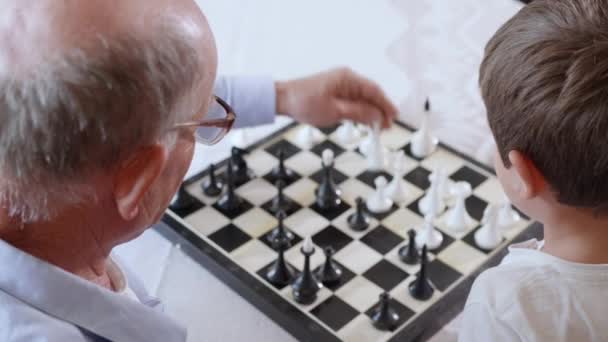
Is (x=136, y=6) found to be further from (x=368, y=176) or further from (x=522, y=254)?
(x=368, y=176)

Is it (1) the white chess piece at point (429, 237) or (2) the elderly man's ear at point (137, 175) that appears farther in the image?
(1) the white chess piece at point (429, 237)

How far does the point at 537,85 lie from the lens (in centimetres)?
105

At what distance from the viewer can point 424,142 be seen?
1901 mm

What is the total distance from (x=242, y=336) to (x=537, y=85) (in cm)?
72

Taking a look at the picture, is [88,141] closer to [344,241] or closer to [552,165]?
[552,165]

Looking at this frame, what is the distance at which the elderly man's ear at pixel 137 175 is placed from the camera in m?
0.96

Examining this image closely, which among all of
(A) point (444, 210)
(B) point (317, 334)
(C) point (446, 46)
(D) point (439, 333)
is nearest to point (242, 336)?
(B) point (317, 334)

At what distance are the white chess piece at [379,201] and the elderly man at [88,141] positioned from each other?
0.66 metres

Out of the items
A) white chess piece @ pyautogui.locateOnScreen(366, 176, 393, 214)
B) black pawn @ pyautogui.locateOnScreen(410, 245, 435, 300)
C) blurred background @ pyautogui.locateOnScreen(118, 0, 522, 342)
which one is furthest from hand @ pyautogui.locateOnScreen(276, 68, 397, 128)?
blurred background @ pyautogui.locateOnScreen(118, 0, 522, 342)

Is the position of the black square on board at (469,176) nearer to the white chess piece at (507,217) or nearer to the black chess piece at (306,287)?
the white chess piece at (507,217)

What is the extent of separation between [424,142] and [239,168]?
39cm

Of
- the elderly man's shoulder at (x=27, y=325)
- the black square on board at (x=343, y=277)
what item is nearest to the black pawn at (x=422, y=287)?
the black square on board at (x=343, y=277)

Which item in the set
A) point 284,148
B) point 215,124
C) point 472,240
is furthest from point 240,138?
point 215,124

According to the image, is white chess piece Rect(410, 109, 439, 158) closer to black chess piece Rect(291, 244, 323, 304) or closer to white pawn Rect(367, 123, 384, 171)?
white pawn Rect(367, 123, 384, 171)
